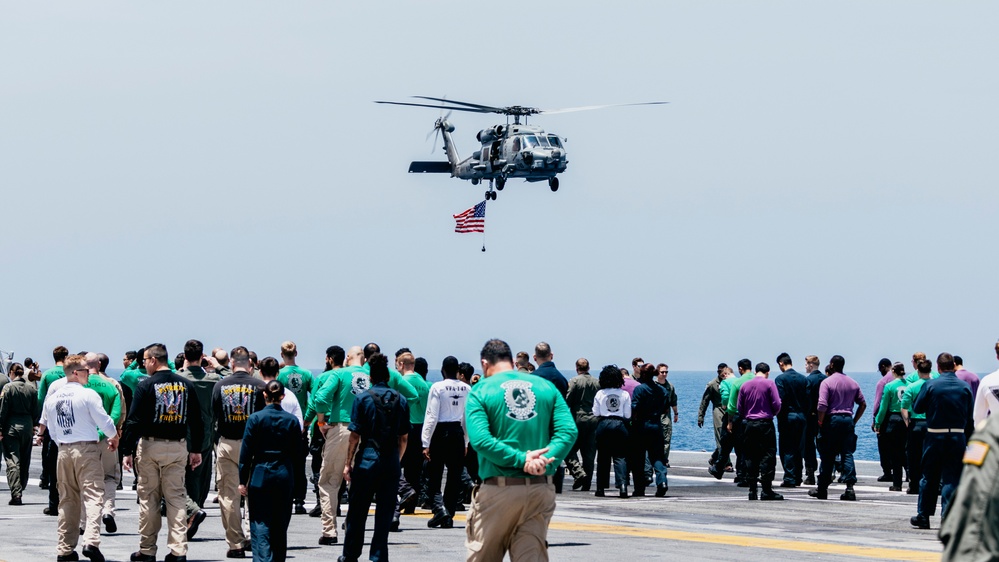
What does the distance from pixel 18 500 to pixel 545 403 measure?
11.6m

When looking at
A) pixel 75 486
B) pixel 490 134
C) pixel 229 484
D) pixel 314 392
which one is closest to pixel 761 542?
pixel 314 392

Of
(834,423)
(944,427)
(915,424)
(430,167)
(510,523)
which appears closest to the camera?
(510,523)

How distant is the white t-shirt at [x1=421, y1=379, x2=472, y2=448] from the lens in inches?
576

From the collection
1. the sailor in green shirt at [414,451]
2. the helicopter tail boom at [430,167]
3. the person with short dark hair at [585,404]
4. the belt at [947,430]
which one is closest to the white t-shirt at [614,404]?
the person with short dark hair at [585,404]

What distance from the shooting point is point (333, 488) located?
1322 centimetres

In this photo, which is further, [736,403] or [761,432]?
[736,403]

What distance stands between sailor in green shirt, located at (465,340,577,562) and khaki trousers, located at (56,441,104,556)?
480 cm

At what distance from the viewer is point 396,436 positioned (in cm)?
1127

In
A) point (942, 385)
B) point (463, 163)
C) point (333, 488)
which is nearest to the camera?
point (333, 488)

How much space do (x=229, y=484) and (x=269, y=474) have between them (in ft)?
6.47

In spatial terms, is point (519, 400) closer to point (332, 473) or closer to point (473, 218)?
point (332, 473)

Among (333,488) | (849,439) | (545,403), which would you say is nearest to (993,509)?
(545,403)

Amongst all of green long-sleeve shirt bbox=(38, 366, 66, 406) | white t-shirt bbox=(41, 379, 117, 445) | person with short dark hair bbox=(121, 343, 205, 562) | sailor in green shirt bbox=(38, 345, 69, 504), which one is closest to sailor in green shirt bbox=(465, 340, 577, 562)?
person with short dark hair bbox=(121, 343, 205, 562)

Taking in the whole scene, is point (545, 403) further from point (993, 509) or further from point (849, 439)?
point (849, 439)
